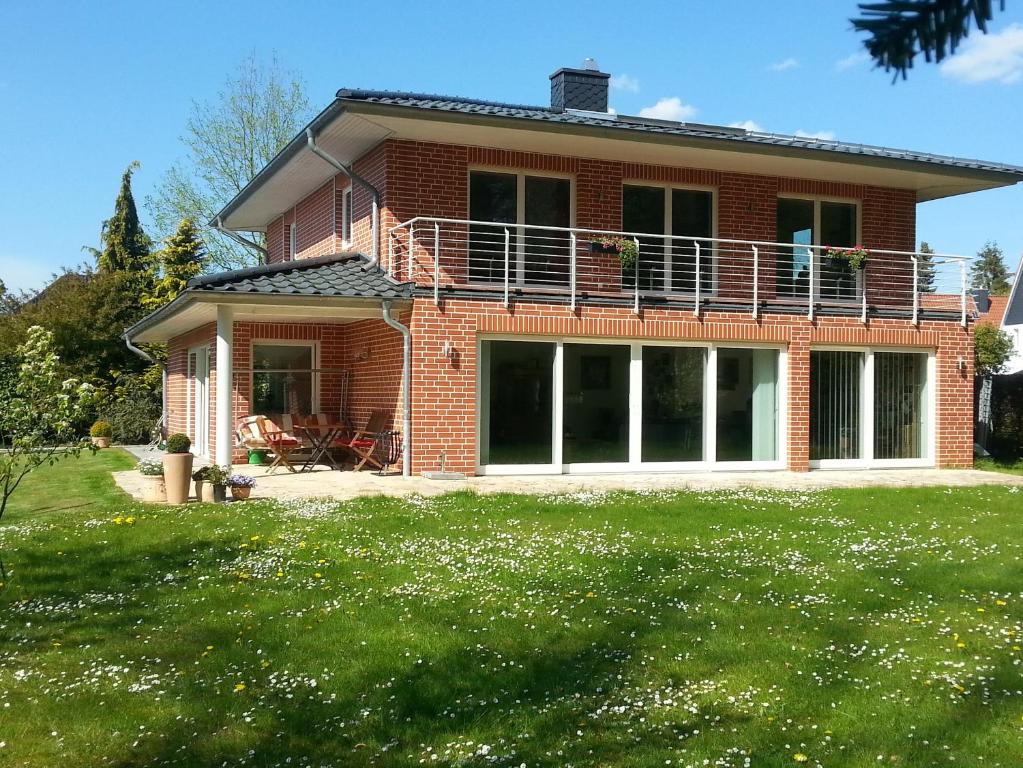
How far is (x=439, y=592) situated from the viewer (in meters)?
6.76

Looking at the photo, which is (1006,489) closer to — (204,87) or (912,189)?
(912,189)

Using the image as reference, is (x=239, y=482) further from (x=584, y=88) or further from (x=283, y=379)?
(x=584, y=88)

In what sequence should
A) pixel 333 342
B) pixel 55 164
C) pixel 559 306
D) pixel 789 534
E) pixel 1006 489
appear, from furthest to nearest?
pixel 55 164 → pixel 333 342 → pixel 559 306 → pixel 1006 489 → pixel 789 534

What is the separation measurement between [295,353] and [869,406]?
32.7 feet

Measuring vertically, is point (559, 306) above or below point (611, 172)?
below

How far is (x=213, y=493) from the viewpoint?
11.6 metres

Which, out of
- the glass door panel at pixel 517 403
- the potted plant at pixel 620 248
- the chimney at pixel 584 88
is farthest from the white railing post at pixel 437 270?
the chimney at pixel 584 88

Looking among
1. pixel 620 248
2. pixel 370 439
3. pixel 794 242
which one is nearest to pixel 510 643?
pixel 370 439

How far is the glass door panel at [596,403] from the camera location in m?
15.1

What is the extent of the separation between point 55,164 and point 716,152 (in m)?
15.6

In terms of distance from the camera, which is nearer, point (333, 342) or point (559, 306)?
point (559, 306)

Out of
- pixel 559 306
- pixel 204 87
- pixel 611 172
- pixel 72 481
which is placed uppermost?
pixel 204 87

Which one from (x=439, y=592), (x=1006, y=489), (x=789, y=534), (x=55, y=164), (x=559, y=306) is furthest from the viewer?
(x=55, y=164)

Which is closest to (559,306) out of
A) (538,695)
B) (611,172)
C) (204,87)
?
(611,172)
